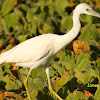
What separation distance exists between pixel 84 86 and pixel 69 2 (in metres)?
4.19

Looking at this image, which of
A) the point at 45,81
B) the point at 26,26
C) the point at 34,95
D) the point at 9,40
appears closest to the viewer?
the point at 34,95

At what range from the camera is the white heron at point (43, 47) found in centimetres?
379

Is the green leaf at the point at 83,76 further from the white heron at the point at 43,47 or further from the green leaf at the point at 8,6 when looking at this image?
the green leaf at the point at 8,6

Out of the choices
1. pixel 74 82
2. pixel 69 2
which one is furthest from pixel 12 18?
pixel 74 82

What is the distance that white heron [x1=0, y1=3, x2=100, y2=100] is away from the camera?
379cm

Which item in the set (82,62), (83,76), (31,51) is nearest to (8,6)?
(82,62)

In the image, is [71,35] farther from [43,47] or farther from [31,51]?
[31,51]

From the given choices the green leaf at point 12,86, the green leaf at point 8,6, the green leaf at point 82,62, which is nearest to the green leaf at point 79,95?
the green leaf at point 12,86

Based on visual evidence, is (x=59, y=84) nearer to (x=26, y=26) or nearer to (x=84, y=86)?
(x=84, y=86)

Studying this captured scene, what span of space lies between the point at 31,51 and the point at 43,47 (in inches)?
7.4

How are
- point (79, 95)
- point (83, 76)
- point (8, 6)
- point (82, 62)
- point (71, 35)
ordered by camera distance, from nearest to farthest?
point (79, 95), point (71, 35), point (83, 76), point (82, 62), point (8, 6)

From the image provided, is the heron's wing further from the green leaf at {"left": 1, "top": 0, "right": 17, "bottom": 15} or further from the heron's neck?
the green leaf at {"left": 1, "top": 0, "right": 17, "bottom": 15}

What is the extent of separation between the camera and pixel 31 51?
3924 millimetres

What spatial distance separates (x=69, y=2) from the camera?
7.82m
